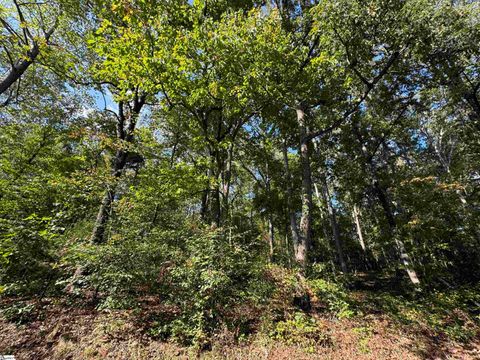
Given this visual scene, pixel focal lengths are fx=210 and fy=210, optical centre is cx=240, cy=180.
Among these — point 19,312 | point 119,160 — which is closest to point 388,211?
point 119,160

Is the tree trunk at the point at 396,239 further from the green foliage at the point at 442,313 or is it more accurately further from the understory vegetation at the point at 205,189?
the green foliage at the point at 442,313

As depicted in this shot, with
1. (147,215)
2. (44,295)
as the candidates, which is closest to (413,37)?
(147,215)

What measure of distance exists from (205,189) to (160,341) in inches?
210

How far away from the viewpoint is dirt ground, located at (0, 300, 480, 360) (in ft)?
14.2

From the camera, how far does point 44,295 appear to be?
5.23 m

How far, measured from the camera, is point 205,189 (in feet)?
29.5

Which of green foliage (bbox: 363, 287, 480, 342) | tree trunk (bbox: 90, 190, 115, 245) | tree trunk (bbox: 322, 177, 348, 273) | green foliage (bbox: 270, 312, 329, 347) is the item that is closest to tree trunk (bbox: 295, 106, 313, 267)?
green foliage (bbox: 270, 312, 329, 347)

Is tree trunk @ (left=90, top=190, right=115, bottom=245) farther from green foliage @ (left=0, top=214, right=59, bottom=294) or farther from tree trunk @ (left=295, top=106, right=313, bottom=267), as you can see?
tree trunk @ (left=295, top=106, right=313, bottom=267)

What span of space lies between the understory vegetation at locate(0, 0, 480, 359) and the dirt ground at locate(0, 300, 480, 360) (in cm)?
3

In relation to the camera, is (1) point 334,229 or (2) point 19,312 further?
(1) point 334,229

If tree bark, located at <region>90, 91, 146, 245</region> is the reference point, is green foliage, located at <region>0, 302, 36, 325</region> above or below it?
below

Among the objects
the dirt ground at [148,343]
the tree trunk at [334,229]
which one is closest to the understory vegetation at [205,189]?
the dirt ground at [148,343]

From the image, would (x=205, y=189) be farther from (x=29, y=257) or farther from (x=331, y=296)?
(x=331, y=296)

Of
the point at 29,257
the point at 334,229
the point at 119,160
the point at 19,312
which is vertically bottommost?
the point at 19,312
